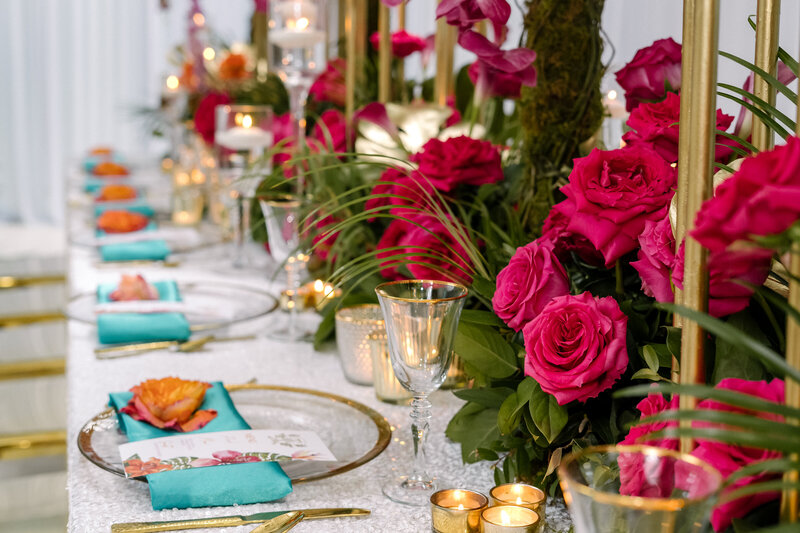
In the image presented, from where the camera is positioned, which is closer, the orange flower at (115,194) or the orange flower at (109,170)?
the orange flower at (115,194)

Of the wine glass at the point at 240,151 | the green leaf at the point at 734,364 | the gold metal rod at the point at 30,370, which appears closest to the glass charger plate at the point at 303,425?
the green leaf at the point at 734,364

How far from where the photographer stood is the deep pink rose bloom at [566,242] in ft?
2.61

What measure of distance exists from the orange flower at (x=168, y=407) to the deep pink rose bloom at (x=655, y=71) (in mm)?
549

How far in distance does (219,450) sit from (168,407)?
112 mm

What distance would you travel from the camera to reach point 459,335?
2.68 ft

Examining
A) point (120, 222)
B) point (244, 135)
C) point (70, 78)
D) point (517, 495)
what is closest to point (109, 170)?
point (120, 222)

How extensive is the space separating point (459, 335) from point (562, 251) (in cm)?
12

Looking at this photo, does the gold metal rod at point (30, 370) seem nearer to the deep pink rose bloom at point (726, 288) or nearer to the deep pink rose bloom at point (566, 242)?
the deep pink rose bloom at point (566, 242)

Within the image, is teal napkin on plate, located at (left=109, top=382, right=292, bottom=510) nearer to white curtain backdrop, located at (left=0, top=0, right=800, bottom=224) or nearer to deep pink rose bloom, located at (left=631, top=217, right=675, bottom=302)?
deep pink rose bloom, located at (left=631, top=217, right=675, bottom=302)

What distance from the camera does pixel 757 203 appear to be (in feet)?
1.34

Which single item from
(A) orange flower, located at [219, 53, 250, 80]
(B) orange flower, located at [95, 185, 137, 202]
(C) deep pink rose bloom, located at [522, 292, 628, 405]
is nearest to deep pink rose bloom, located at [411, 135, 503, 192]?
(C) deep pink rose bloom, located at [522, 292, 628, 405]

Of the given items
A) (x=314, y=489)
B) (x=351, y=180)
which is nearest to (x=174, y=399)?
(x=314, y=489)

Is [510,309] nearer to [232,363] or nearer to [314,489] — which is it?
[314,489]

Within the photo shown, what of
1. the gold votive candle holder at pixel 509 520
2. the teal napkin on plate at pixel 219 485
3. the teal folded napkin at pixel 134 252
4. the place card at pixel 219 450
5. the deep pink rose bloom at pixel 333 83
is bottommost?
the teal napkin on plate at pixel 219 485
